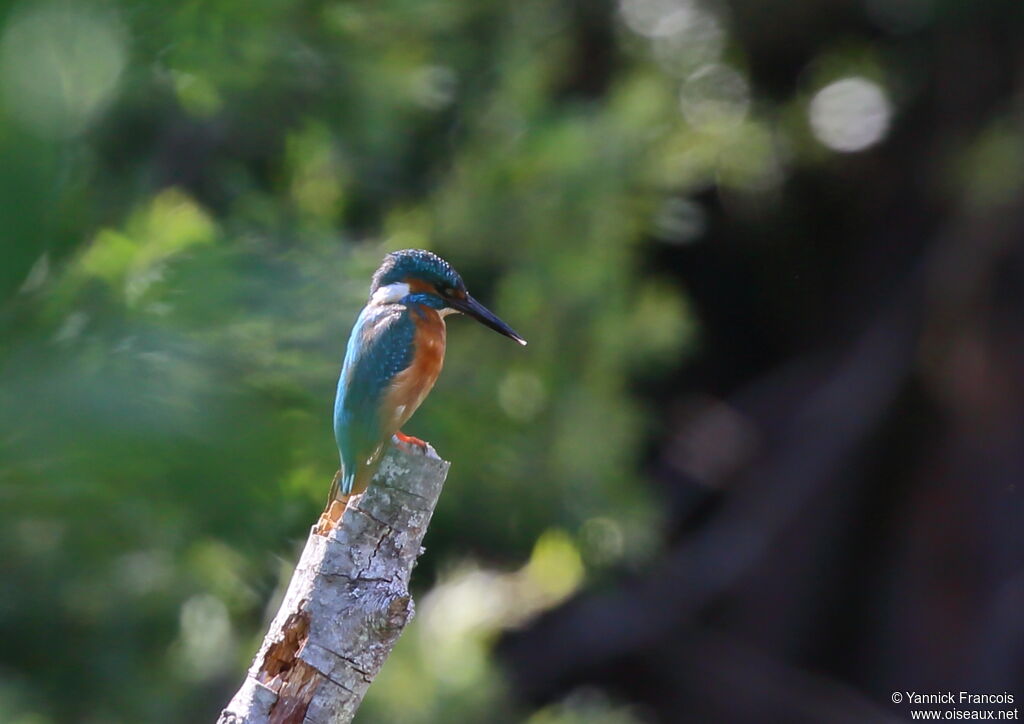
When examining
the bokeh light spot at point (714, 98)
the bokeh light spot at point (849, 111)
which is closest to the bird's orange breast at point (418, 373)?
the bokeh light spot at point (714, 98)

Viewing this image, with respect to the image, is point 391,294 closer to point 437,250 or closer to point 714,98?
point 437,250

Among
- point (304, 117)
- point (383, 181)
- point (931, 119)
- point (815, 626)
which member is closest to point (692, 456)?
point (815, 626)

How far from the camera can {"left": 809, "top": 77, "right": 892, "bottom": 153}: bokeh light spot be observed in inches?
138

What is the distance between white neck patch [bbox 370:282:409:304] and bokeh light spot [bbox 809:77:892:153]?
231 centimetres

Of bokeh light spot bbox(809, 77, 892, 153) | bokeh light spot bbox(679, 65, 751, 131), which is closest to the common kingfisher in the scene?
bokeh light spot bbox(679, 65, 751, 131)

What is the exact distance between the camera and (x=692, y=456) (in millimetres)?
3830

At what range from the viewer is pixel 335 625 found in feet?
3.27

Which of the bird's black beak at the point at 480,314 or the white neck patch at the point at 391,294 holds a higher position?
the bird's black beak at the point at 480,314

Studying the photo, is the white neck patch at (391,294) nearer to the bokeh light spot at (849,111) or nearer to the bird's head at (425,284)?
the bird's head at (425,284)

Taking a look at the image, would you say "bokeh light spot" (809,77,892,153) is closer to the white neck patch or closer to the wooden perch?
the white neck patch

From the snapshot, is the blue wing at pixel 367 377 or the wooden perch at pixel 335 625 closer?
the wooden perch at pixel 335 625

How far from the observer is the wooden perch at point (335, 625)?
99cm

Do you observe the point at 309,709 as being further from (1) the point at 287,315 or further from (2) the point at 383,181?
(2) the point at 383,181

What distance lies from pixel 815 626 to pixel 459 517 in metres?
2.05
